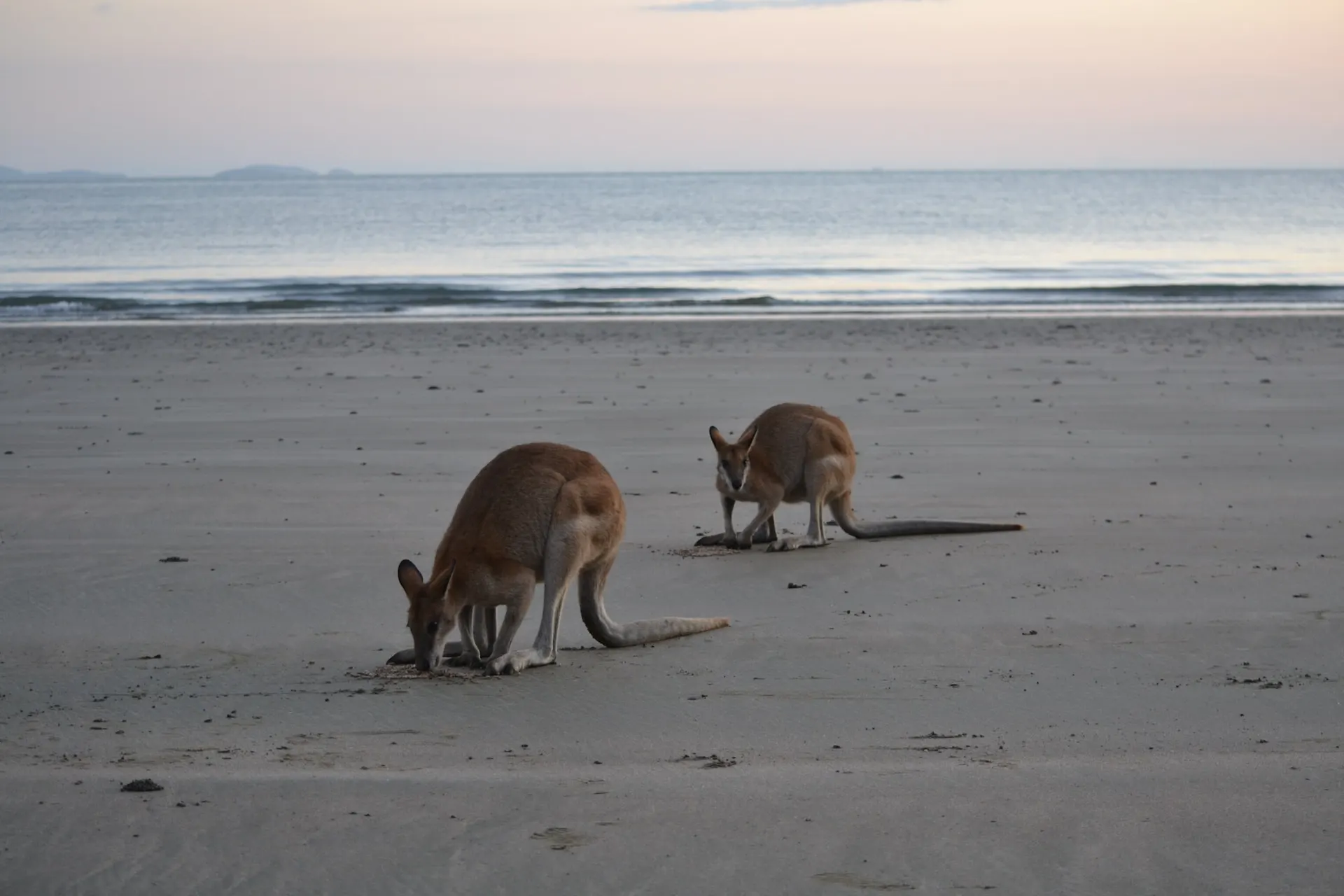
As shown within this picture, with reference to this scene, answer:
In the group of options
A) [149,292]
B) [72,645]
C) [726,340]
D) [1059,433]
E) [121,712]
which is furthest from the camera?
[149,292]

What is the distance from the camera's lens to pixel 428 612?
178 inches

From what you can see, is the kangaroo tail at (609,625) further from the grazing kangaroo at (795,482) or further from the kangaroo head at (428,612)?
the grazing kangaroo at (795,482)

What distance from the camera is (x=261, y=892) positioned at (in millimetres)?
3008

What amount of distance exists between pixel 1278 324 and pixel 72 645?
15.9 meters

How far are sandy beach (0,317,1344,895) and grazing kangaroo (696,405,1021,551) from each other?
15 centimetres

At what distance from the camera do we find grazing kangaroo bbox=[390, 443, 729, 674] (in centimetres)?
457

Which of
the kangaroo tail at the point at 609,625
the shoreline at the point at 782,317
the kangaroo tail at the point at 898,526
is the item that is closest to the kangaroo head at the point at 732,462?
the kangaroo tail at the point at 898,526

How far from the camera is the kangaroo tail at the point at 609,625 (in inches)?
201

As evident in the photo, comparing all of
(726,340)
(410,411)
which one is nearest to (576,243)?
(726,340)

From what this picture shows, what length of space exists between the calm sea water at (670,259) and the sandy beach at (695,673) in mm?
12320

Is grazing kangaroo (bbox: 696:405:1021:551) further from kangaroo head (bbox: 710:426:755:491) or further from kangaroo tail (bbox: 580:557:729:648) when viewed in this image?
kangaroo tail (bbox: 580:557:729:648)

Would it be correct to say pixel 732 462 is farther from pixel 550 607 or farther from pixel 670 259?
pixel 670 259

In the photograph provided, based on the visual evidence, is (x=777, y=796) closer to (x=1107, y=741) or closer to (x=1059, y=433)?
(x=1107, y=741)

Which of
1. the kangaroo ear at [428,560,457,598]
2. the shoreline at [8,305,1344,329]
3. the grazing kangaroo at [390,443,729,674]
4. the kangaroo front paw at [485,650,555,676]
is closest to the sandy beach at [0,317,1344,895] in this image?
the kangaroo front paw at [485,650,555,676]
